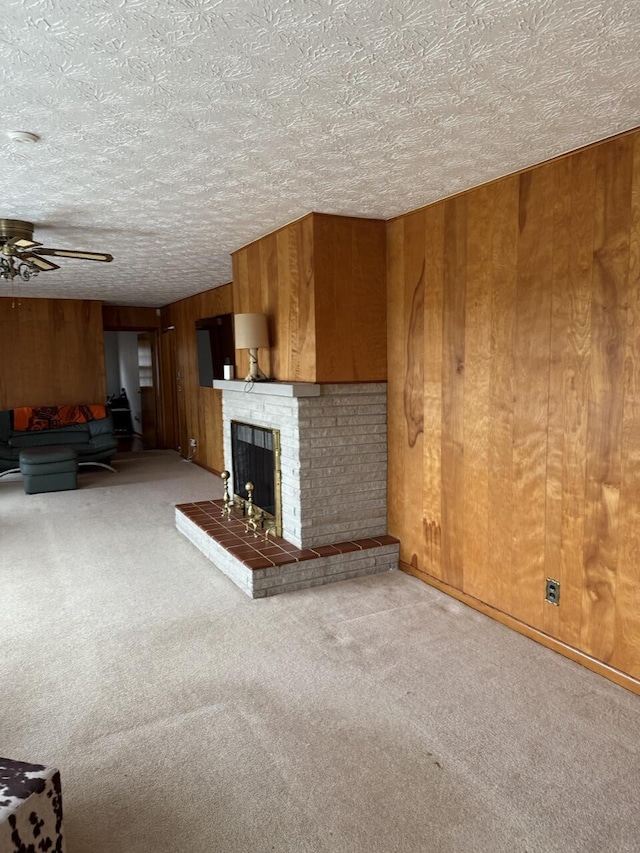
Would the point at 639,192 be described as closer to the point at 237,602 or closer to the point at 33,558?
the point at 237,602

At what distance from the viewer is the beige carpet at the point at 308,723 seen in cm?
178

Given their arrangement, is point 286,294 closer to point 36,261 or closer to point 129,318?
point 36,261

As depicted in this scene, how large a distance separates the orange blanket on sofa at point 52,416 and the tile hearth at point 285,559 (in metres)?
4.20

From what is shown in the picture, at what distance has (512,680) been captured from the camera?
8.31 ft

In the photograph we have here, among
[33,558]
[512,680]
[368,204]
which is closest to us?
[512,680]

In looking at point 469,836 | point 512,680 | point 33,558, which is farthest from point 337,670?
point 33,558

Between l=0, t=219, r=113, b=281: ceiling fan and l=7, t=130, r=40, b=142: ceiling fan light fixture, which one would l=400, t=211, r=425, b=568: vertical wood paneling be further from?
l=7, t=130, r=40, b=142: ceiling fan light fixture

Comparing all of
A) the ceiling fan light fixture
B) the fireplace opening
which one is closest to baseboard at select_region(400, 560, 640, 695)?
the fireplace opening

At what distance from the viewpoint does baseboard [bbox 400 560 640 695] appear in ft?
8.15

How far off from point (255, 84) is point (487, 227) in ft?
5.24

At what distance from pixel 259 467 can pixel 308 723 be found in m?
2.27

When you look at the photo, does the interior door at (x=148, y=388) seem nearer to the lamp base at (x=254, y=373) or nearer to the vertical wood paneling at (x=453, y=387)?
the lamp base at (x=254, y=373)

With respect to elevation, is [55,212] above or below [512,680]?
above

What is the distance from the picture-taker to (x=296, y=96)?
6.34 feet
